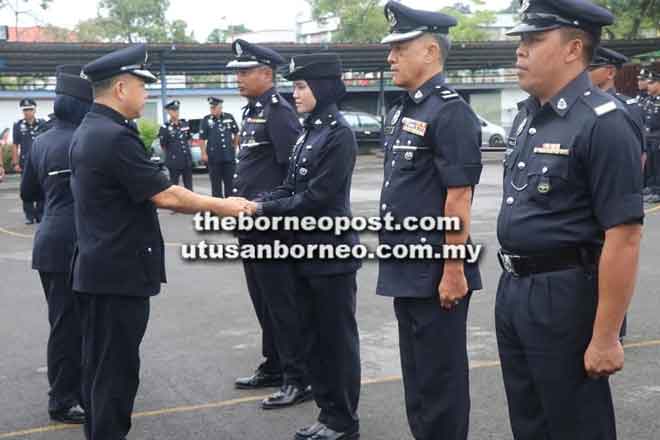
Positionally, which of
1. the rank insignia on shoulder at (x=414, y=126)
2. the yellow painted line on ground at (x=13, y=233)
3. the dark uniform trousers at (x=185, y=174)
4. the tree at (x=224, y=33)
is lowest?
the yellow painted line on ground at (x=13, y=233)

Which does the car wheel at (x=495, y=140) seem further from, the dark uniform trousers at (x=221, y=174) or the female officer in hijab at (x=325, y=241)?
the female officer in hijab at (x=325, y=241)

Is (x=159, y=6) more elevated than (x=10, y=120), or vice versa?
(x=159, y=6)

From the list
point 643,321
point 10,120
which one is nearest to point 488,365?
point 643,321

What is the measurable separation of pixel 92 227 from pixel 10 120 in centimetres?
3064

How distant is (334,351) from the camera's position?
440 cm

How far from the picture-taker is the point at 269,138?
16.8 feet

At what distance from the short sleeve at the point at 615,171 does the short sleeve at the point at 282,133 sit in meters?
2.62

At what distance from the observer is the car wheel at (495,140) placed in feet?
104

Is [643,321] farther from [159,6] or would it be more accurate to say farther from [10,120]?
[159,6]

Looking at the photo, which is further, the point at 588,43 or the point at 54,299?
the point at 54,299

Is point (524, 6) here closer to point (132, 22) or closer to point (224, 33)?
point (132, 22)

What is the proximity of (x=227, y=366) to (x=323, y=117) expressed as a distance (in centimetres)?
204

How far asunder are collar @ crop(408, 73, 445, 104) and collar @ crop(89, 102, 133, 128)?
1348 mm

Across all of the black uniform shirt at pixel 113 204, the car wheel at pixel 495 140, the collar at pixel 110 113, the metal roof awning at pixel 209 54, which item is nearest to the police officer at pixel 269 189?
the black uniform shirt at pixel 113 204
